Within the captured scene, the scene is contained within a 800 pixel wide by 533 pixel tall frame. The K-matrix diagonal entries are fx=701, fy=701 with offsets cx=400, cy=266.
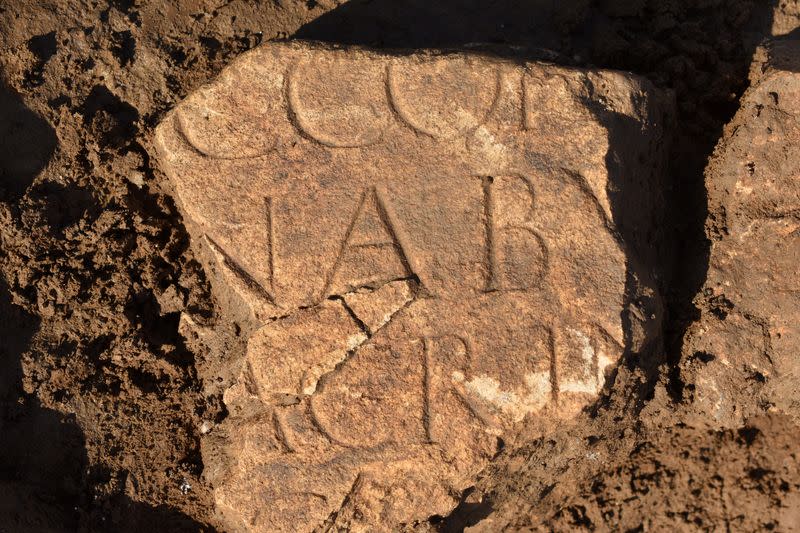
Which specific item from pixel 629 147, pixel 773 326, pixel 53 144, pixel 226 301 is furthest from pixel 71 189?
pixel 773 326

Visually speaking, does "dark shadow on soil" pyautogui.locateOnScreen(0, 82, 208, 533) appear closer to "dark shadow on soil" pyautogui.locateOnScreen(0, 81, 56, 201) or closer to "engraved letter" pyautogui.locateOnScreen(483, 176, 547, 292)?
"dark shadow on soil" pyautogui.locateOnScreen(0, 81, 56, 201)

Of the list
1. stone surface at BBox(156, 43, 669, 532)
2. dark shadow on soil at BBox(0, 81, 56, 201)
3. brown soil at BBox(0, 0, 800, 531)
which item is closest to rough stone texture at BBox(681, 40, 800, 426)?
brown soil at BBox(0, 0, 800, 531)

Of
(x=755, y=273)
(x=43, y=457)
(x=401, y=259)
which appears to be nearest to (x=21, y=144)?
(x=43, y=457)

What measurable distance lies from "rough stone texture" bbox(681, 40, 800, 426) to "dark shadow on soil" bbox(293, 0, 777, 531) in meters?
0.21

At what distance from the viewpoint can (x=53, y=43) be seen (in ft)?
10.0

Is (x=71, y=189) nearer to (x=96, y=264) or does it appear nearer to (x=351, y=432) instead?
(x=96, y=264)

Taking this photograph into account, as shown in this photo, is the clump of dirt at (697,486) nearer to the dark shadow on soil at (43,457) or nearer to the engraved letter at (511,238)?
the engraved letter at (511,238)

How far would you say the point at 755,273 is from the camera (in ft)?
8.66

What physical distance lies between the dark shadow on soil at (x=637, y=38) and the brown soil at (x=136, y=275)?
0.01 metres

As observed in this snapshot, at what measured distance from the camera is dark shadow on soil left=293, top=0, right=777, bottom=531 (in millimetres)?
3039

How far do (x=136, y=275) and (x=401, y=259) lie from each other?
1159 mm

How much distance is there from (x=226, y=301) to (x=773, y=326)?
2.05 m

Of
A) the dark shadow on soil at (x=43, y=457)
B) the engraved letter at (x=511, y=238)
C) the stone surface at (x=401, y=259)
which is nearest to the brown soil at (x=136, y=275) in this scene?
the dark shadow on soil at (x=43, y=457)

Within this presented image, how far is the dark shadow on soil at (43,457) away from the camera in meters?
2.84
